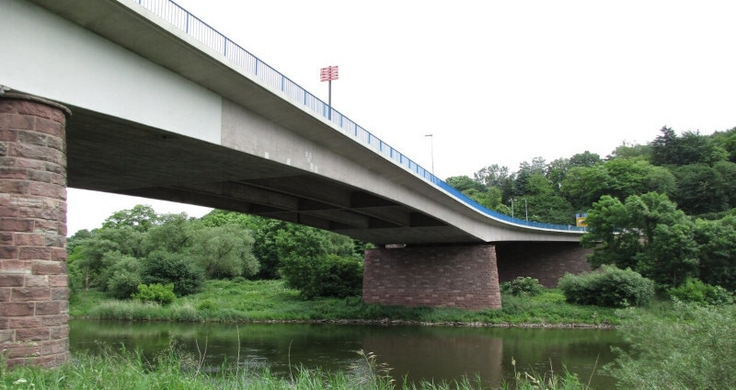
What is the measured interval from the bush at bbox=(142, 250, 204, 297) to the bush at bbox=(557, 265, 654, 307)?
Result: 27.5 metres

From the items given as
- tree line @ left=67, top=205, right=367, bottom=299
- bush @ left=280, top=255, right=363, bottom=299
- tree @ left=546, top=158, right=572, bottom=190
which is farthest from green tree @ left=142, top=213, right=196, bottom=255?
tree @ left=546, top=158, right=572, bottom=190

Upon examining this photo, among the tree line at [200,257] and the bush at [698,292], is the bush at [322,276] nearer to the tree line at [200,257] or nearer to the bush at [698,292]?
the tree line at [200,257]

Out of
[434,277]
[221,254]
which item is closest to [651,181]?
[434,277]

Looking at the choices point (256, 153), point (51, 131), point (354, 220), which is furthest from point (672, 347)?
point (354, 220)

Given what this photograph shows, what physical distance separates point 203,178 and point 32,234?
30.6 ft

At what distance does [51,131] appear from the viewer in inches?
332

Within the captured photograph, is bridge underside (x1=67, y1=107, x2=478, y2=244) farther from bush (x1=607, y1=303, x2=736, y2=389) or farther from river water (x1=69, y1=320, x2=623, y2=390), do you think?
bush (x1=607, y1=303, x2=736, y2=389)

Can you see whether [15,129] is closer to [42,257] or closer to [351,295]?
[42,257]

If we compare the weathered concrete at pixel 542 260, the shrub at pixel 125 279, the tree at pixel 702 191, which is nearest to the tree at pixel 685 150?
the tree at pixel 702 191

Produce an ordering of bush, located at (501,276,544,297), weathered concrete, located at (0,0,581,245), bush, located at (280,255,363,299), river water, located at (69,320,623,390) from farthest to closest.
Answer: bush, located at (280,255,363,299) < bush, located at (501,276,544,297) < river water, located at (69,320,623,390) < weathered concrete, located at (0,0,581,245)

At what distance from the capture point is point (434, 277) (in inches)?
1374

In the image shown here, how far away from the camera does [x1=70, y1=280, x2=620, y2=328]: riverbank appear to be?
32000mm

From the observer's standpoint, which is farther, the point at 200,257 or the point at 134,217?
the point at 134,217

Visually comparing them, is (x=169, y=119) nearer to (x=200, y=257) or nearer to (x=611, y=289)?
(x=611, y=289)
